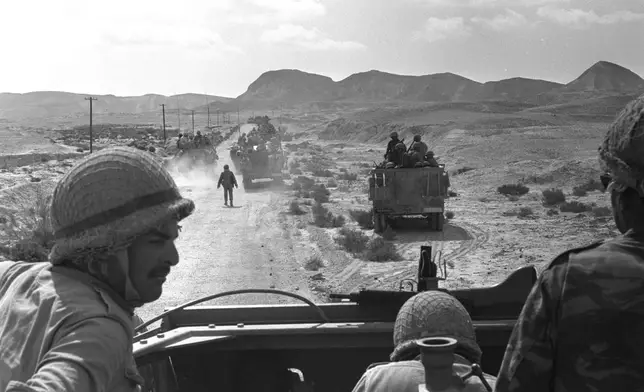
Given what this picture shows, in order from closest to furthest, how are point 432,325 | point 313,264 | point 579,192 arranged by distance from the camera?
1. point 432,325
2. point 313,264
3. point 579,192

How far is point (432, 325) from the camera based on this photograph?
109 inches

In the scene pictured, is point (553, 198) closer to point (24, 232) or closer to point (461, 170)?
point (461, 170)

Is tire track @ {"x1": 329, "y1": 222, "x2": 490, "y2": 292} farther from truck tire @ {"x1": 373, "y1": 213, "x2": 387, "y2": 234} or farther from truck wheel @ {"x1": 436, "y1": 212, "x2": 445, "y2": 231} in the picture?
truck tire @ {"x1": 373, "y1": 213, "x2": 387, "y2": 234}

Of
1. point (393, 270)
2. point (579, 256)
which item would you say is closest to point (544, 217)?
point (393, 270)

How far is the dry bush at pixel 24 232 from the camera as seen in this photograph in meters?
15.5

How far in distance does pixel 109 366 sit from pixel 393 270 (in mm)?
12828

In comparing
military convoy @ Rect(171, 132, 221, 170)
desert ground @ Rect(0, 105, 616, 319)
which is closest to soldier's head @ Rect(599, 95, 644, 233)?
desert ground @ Rect(0, 105, 616, 319)

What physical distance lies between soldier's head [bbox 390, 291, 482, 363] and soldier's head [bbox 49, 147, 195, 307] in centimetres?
100

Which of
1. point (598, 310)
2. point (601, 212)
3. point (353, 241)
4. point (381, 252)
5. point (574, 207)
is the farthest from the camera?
point (574, 207)

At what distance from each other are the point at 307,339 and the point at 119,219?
250 centimetres

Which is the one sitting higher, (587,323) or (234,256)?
(587,323)

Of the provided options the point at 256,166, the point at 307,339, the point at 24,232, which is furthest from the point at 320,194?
the point at 307,339

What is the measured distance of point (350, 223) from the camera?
2186 cm

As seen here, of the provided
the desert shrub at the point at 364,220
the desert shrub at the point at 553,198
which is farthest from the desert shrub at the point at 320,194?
the desert shrub at the point at 553,198
